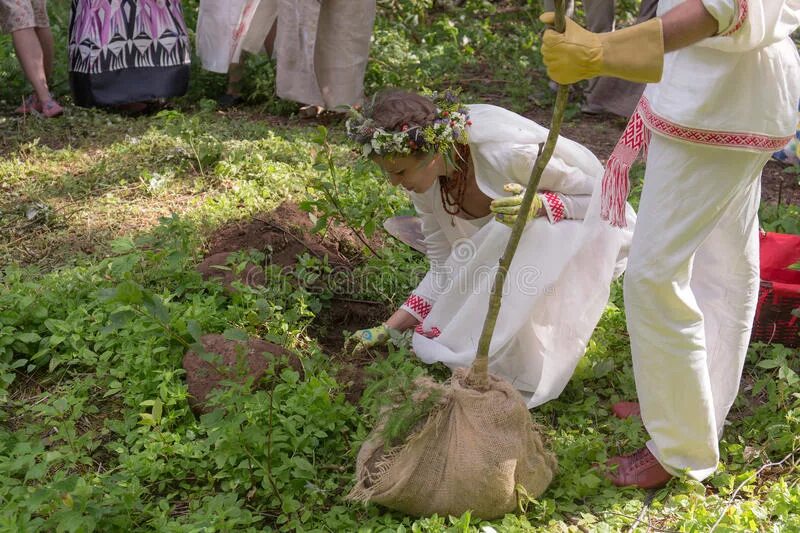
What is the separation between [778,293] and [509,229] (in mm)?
1089

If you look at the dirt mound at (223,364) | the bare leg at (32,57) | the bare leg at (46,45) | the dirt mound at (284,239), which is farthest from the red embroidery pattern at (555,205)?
the bare leg at (46,45)

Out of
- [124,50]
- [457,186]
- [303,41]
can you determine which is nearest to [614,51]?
[457,186]

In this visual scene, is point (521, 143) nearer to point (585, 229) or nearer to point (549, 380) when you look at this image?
point (585, 229)

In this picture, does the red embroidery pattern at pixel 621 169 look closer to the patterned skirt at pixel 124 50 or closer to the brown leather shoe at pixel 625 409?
the brown leather shoe at pixel 625 409

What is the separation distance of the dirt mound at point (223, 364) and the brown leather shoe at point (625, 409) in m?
1.11

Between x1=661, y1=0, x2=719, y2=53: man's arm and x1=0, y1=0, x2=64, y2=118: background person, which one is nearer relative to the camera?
x1=661, y1=0, x2=719, y2=53: man's arm

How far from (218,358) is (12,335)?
0.96 m

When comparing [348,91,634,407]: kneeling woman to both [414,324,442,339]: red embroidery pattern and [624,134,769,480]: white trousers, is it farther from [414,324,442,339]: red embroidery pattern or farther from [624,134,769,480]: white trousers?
[624,134,769,480]: white trousers

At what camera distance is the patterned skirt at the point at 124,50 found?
5781 millimetres

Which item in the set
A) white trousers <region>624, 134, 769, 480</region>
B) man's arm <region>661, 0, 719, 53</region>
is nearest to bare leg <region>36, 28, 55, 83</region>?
white trousers <region>624, 134, 769, 480</region>

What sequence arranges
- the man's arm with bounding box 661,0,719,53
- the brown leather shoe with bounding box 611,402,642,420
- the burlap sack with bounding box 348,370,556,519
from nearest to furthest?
1. the man's arm with bounding box 661,0,719,53
2. the burlap sack with bounding box 348,370,556,519
3. the brown leather shoe with bounding box 611,402,642,420

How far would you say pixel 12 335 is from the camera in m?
3.19

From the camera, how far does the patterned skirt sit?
19.0 feet

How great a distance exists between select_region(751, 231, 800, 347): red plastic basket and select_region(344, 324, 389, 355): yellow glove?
141 cm
